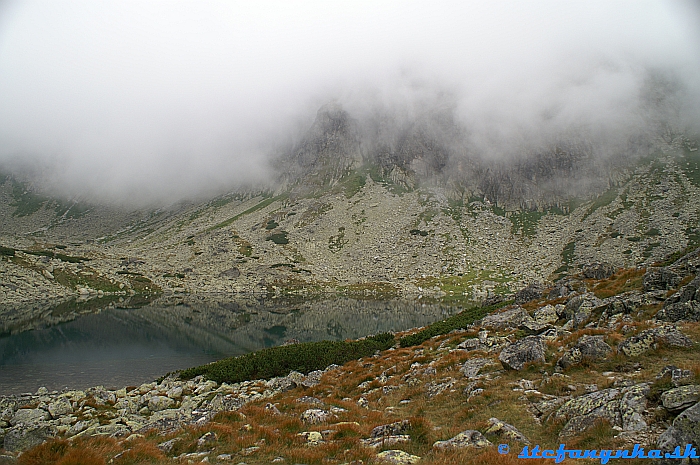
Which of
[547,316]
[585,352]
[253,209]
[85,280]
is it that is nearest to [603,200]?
[547,316]

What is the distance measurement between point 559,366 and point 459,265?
334 feet

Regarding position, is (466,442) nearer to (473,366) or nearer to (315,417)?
(315,417)

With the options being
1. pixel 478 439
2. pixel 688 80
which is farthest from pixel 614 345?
pixel 688 80

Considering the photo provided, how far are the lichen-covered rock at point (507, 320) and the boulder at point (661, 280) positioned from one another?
24.3 feet

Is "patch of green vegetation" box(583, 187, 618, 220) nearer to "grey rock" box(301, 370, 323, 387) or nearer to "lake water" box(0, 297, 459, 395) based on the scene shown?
"lake water" box(0, 297, 459, 395)

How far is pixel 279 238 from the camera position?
13938cm

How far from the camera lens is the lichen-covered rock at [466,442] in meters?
8.84

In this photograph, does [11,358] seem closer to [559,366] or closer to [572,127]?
[559,366]

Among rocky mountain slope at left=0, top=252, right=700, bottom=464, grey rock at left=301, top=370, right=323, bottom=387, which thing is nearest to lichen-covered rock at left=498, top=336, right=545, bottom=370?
rocky mountain slope at left=0, top=252, right=700, bottom=464

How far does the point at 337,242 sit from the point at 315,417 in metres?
123

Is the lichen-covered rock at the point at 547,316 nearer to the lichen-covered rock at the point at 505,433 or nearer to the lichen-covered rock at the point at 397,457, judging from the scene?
the lichen-covered rock at the point at 505,433

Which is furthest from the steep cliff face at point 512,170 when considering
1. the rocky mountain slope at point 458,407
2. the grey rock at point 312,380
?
the grey rock at point 312,380

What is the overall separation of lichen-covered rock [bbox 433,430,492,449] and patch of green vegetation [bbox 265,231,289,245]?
12898cm

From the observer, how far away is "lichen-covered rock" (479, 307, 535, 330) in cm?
2627
